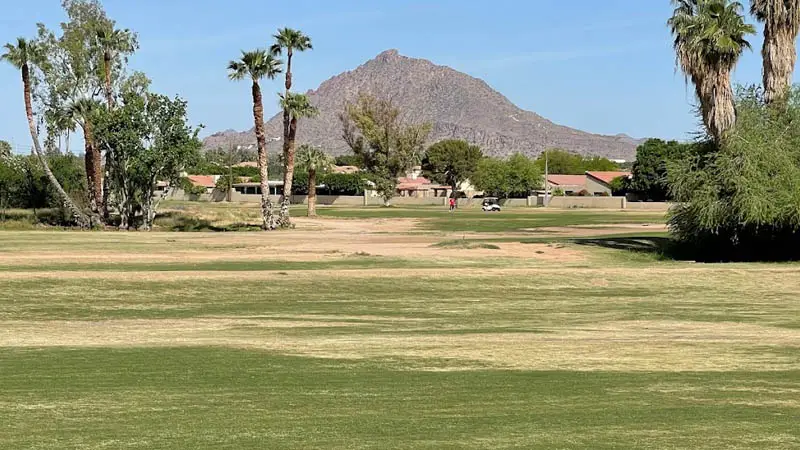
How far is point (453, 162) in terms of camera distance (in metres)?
186

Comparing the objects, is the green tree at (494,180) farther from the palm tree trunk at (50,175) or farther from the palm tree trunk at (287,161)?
the palm tree trunk at (50,175)

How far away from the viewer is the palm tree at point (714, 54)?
50.5m

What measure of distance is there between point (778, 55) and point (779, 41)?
2.17 feet

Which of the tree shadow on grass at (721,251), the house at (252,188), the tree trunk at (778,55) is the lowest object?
the tree shadow on grass at (721,251)

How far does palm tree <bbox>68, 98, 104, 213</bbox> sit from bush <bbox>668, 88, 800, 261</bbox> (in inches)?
1739

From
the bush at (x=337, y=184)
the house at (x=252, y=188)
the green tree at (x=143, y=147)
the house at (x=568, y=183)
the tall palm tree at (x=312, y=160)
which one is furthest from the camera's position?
the house at (x=252, y=188)

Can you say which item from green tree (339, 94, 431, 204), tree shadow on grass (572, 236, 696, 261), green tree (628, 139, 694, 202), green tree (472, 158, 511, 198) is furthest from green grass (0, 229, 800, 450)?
green tree (339, 94, 431, 204)

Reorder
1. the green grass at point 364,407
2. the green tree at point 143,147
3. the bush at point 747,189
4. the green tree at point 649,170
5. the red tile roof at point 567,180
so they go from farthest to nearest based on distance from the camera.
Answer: the red tile roof at point 567,180
the green tree at point 649,170
the green tree at point 143,147
the bush at point 747,189
the green grass at point 364,407

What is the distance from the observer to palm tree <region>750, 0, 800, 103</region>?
50.3 m

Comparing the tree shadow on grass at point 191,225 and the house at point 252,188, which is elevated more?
the house at point 252,188

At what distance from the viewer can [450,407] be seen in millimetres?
12727

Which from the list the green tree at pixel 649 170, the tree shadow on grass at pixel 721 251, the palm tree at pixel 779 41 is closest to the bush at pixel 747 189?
the tree shadow on grass at pixel 721 251

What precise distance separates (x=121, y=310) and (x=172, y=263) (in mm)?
14626

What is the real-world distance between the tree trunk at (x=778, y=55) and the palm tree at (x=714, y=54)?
1159 mm
